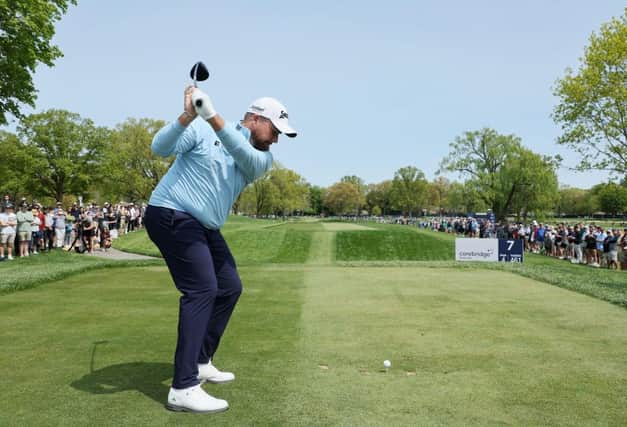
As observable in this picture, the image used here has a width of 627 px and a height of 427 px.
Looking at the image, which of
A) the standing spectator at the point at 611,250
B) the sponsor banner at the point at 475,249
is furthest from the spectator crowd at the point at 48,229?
the standing spectator at the point at 611,250

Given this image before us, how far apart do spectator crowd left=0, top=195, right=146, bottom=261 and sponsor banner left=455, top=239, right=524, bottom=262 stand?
1691 cm

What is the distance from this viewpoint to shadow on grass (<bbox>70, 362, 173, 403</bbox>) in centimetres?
387

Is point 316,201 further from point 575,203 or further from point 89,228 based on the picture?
point 89,228

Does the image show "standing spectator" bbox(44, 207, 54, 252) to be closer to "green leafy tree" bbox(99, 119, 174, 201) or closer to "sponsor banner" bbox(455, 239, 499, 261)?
"sponsor banner" bbox(455, 239, 499, 261)

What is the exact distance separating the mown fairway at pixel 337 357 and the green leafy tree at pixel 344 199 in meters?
151

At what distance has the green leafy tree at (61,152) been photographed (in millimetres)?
61500

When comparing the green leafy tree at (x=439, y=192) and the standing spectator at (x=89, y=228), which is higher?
the green leafy tree at (x=439, y=192)

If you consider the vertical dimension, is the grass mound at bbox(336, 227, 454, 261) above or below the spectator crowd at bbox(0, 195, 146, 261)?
below

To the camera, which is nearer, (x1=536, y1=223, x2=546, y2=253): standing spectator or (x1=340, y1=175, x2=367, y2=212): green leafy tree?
(x1=536, y1=223, x2=546, y2=253): standing spectator

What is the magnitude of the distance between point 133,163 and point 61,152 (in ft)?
35.1

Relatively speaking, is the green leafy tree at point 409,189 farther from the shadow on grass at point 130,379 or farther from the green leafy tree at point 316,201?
the shadow on grass at point 130,379

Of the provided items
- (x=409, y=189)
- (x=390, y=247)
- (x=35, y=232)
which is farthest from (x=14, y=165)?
(x=409, y=189)

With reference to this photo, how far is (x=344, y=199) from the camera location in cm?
16100

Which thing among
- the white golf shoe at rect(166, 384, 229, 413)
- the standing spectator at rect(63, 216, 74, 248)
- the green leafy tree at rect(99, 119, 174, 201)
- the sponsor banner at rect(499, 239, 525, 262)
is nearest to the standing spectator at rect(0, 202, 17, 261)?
the standing spectator at rect(63, 216, 74, 248)
